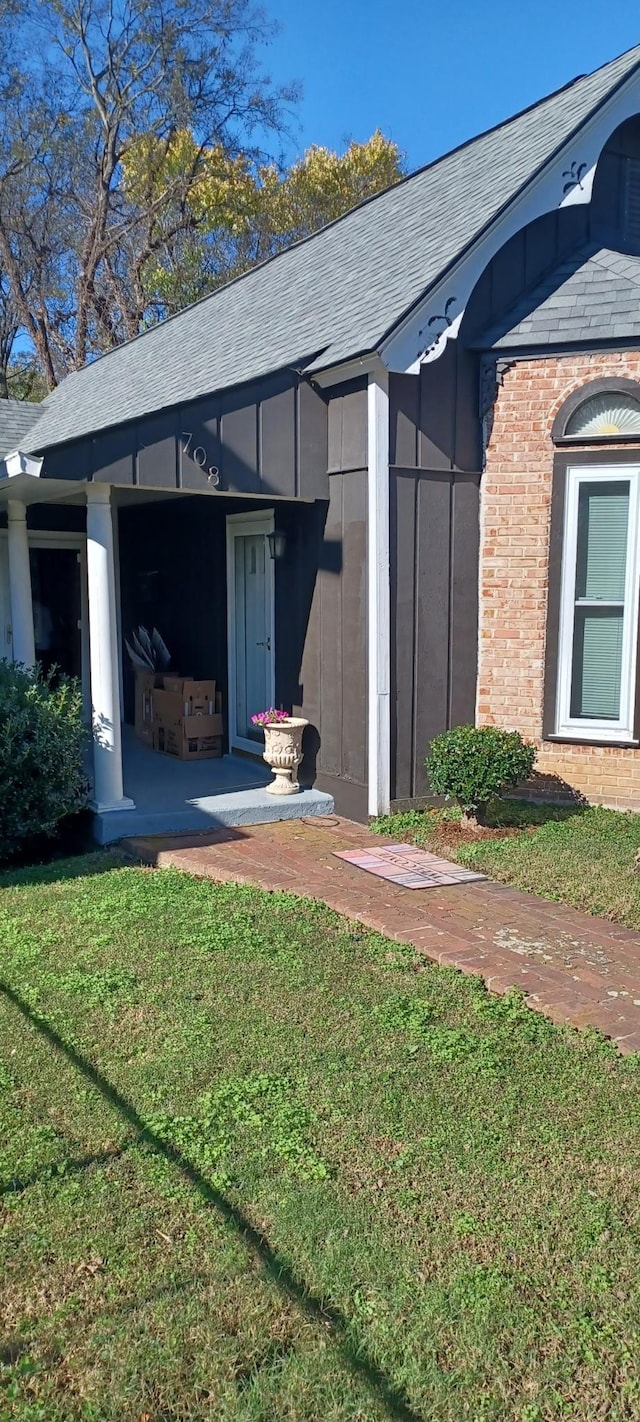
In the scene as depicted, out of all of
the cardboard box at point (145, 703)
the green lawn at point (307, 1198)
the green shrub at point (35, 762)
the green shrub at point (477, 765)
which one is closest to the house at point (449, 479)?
the green shrub at point (35, 762)

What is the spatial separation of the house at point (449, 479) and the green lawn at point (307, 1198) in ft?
10.7

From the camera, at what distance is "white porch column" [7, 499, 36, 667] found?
878 centimetres

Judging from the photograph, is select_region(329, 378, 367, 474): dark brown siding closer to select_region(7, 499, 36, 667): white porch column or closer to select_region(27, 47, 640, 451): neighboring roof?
select_region(27, 47, 640, 451): neighboring roof

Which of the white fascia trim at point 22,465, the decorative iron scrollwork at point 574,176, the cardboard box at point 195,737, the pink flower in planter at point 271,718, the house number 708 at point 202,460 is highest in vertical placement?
the decorative iron scrollwork at point 574,176

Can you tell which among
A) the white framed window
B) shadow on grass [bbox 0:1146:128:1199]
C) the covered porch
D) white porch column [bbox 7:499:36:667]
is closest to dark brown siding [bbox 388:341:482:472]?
the white framed window

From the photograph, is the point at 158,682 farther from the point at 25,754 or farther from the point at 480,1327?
the point at 480,1327

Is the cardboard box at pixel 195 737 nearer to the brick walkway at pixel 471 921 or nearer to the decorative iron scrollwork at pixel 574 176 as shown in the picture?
the brick walkway at pixel 471 921

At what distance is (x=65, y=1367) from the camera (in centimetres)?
243

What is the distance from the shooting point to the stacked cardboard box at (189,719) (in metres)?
9.87

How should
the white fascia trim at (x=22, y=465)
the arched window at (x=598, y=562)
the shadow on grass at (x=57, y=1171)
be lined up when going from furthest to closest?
1. the arched window at (x=598, y=562)
2. the white fascia trim at (x=22, y=465)
3. the shadow on grass at (x=57, y=1171)

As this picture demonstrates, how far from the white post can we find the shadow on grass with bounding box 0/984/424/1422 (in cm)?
398

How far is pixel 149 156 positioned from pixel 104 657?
22.3 metres

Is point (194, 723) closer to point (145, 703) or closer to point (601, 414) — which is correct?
point (145, 703)

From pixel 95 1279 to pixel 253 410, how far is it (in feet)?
19.8
